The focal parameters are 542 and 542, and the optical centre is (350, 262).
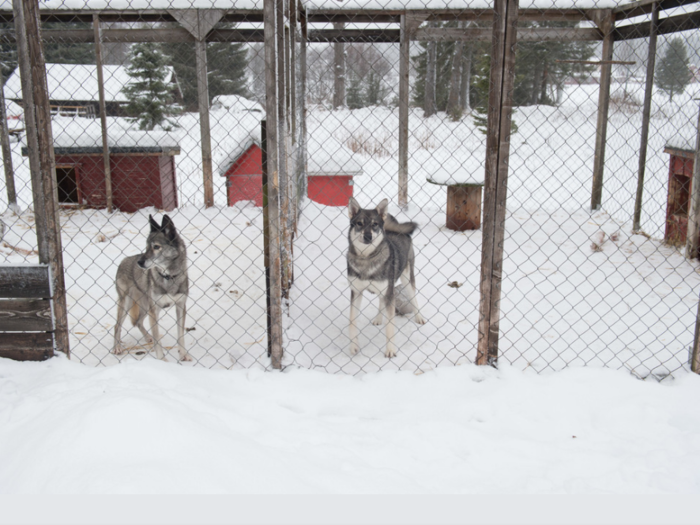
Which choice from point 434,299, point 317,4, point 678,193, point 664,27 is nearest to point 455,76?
point 664,27

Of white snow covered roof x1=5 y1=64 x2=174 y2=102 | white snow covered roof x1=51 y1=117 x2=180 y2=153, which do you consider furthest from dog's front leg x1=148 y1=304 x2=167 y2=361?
white snow covered roof x1=5 y1=64 x2=174 y2=102

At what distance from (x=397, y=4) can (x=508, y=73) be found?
5.11m

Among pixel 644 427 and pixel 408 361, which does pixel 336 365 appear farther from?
pixel 644 427

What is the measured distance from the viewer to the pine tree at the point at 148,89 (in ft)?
53.8

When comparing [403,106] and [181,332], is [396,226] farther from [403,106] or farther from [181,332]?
[403,106]

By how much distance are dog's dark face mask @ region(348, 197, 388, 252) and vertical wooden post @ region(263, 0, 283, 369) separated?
89 cm

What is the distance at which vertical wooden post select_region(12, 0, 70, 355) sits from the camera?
110 inches

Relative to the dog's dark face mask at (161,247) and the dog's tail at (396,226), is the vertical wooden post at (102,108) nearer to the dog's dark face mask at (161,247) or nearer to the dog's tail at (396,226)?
the dog's dark face mask at (161,247)

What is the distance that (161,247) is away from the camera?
12.0 ft

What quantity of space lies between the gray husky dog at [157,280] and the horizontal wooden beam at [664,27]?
19.7ft

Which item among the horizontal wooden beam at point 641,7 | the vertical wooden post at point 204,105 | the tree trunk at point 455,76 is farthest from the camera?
the tree trunk at point 455,76

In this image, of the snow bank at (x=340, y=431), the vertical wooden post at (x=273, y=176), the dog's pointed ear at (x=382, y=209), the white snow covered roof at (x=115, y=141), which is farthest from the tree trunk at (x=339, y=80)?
the snow bank at (x=340, y=431)

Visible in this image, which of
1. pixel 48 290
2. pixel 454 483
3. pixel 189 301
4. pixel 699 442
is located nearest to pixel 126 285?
pixel 48 290

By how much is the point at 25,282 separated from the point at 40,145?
76 centimetres
